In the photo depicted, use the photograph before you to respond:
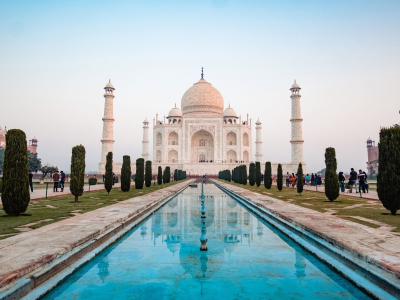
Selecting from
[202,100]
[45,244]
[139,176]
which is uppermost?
[202,100]

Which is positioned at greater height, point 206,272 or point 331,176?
point 331,176

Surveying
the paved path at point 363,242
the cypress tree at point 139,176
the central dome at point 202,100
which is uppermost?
the central dome at point 202,100

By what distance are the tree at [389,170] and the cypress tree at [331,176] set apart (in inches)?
94.4

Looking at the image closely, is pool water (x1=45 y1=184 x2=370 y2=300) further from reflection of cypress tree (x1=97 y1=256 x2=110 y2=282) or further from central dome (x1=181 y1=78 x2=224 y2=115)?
central dome (x1=181 y1=78 x2=224 y2=115)

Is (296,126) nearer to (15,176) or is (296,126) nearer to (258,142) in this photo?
(258,142)

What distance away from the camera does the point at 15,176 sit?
5.78m

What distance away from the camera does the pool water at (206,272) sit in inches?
90.0

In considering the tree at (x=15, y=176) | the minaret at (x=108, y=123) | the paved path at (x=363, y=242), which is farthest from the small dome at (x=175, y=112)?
the paved path at (x=363, y=242)

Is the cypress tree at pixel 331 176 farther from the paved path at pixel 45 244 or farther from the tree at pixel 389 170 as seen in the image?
the paved path at pixel 45 244

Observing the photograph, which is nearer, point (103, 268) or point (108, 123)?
point (103, 268)

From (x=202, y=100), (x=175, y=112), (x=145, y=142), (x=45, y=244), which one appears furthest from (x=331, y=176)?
(x=175, y=112)

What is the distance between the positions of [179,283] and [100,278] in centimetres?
71

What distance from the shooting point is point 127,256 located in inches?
127

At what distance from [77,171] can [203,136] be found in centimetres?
3239
